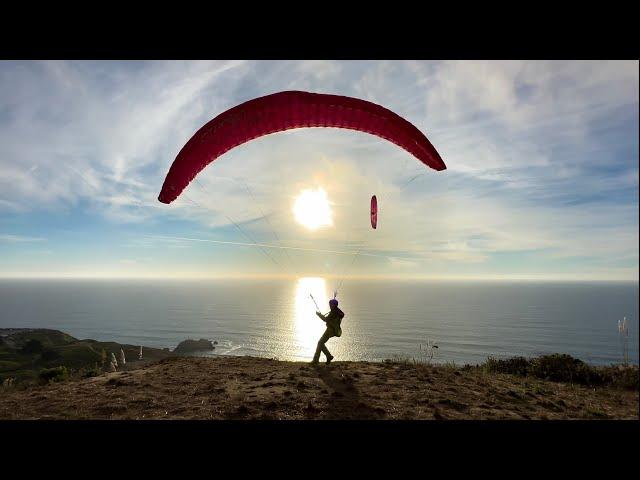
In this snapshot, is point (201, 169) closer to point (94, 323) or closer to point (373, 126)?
point (373, 126)

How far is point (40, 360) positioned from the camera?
64.2 meters

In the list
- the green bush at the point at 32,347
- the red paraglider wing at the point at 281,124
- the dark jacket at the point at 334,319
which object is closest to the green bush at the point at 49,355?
the green bush at the point at 32,347

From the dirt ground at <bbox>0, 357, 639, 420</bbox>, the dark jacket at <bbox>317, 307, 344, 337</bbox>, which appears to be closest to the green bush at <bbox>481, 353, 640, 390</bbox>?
the dirt ground at <bbox>0, 357, 639, 420</bbox>

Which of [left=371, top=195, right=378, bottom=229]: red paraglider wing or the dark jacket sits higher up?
[left=371, top=195, right=378, bottom=229]: red paraglider wing

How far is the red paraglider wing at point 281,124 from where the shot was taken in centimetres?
866

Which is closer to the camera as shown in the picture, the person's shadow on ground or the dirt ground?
the person's shadow on ground

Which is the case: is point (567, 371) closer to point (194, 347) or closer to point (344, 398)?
point (344, 398)

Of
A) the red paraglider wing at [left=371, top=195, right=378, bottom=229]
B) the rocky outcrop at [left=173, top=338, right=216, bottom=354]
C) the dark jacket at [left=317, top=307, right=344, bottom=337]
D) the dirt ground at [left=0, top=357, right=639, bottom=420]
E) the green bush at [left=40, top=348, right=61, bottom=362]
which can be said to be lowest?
the rocky outcrop at [left=173, top=338, right=216, bottom=354]

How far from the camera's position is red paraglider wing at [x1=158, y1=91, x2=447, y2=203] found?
28.4 feet

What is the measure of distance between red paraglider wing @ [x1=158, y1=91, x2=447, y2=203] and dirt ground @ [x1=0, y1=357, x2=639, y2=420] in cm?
531

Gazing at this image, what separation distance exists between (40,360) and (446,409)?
8385cm

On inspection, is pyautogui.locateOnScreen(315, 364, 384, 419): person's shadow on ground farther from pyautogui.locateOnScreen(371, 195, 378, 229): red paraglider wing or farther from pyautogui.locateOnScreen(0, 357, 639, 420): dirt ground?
pyautogui.locateOnScreen(371, 195, 378, 229): red paraglider wing

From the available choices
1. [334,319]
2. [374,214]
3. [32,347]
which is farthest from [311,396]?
[32,347]

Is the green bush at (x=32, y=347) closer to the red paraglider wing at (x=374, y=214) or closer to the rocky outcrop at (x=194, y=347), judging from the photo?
the rocky outcrop at (x=194, y=347)
